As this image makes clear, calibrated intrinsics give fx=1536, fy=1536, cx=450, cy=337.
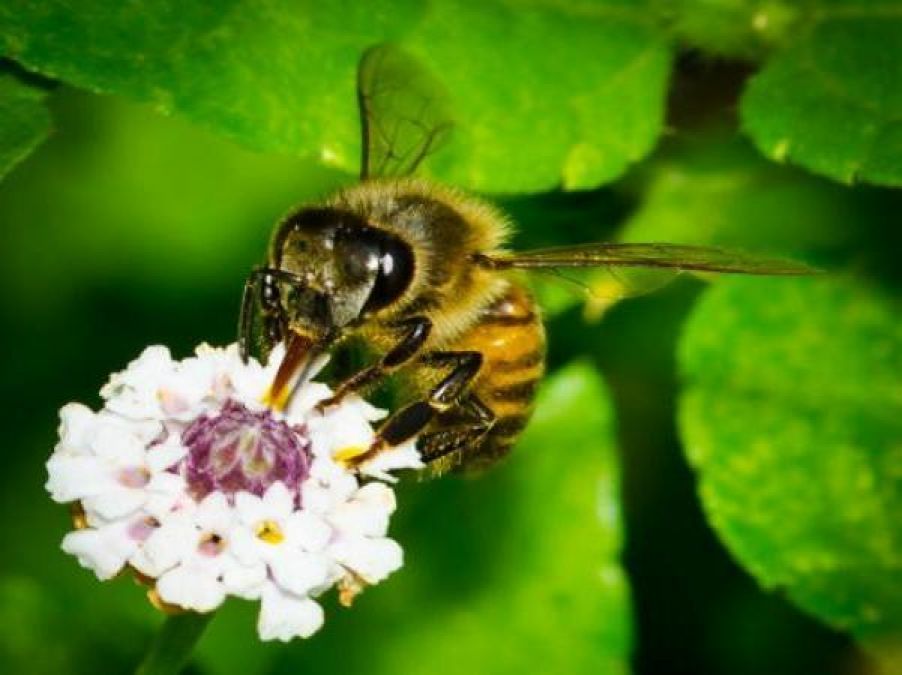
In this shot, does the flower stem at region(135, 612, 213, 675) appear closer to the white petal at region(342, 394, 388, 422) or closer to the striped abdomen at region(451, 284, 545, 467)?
the white petal at region(342, 394, 388, 422)

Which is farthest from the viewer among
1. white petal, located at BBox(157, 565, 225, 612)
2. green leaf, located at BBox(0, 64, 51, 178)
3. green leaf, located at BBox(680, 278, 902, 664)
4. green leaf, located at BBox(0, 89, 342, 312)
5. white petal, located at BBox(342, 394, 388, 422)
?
green leaf, located at BBox(0, 89, 342, 312)

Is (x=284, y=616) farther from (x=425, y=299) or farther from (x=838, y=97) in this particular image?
(x=838, y=97)

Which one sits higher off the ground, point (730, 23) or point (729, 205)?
point (730, 23)

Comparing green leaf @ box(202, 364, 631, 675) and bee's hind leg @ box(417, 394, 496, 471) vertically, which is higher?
bee's hind leg @ box(417, 394, 496, 471)

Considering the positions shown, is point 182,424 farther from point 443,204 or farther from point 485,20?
point 485,20

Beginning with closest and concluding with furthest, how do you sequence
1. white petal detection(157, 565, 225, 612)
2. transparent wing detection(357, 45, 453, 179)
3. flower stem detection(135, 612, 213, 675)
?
white petal detection(157, 565, 225, 612) → flower stem detection(135, 612, 213, 675) → transparent wing detection(357, 45, 453, 179)

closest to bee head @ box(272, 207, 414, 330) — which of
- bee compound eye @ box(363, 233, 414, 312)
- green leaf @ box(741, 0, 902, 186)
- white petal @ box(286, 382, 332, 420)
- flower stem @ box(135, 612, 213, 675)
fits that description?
bee compound eye @ box(363, 233, 414, 312)

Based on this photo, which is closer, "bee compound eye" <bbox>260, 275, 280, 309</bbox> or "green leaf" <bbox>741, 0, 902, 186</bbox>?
"bee compound eye" <bbox>260, 275, 280, 309</bbox>

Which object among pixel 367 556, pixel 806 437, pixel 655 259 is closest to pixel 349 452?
pixel 367 556
